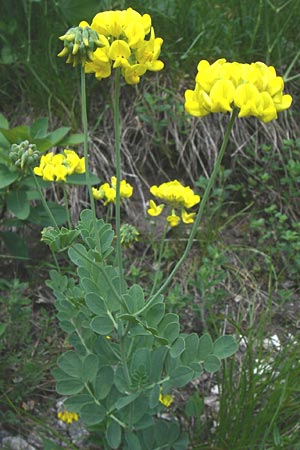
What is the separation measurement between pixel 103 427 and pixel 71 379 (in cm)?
19

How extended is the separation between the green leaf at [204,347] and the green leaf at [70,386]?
31 centimetres

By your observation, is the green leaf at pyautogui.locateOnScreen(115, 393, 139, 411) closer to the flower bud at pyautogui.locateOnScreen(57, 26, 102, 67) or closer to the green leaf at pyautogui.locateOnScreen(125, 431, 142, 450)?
the green leaf at pyautogui.locateOnScreen(125, 431, 142, 450)

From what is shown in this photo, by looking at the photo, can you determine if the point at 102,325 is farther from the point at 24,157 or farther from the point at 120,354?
the point at 24,157

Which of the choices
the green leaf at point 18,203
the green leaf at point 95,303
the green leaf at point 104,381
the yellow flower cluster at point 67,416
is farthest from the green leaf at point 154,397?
the green leaf at point 18,203

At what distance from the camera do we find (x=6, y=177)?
2.30 meters

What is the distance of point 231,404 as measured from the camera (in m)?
1.98

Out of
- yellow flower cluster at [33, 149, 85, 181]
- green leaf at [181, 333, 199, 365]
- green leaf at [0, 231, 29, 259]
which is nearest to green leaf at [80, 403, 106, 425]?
green leaf at [181, 333, 199, 365]

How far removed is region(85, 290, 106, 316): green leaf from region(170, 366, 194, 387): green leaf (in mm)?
228

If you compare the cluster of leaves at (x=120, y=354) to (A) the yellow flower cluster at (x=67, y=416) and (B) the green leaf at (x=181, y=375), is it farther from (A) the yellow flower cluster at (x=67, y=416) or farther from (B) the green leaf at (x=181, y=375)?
(A) the yellow flower cluster at (x=67, y=416)

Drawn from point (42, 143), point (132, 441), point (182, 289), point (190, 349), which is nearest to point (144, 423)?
point (132, 441)

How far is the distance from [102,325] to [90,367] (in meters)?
0.16

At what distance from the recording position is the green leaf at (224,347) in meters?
1.68

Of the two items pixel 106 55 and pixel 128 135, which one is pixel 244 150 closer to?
pixel 128 135

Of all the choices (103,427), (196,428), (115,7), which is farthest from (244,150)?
(103,427)
